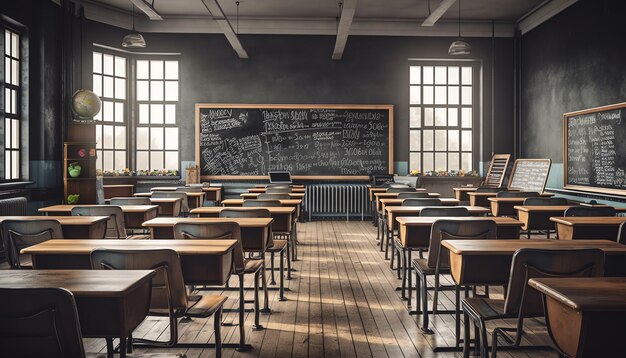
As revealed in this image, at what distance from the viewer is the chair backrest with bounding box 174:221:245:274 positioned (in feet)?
10.1

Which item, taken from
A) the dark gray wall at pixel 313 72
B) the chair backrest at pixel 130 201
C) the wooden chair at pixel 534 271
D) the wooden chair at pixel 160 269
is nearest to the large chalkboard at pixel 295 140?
the dark gray wall at pixel 313 72

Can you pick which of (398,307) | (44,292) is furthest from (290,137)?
(44,292)

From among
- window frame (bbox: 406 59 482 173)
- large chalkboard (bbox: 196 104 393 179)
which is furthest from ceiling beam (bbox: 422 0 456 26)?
large chalkboard (bbox: 196 104 393 179)

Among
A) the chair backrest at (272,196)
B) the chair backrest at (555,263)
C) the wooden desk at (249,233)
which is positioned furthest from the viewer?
the chair backrest at (272,196)

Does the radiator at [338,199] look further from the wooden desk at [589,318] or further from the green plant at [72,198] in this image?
the wooden desk at [589,318]

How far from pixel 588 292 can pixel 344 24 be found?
662cm

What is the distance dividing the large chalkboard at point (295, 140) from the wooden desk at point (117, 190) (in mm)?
1400

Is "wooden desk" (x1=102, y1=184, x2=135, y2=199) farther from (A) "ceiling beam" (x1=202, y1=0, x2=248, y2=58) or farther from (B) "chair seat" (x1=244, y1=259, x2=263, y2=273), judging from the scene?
(B) "chair seat" (x1=244, y1=259, x2=263, y2=273)

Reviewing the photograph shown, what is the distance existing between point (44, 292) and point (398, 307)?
116 inches

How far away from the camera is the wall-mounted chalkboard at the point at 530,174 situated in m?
8.35

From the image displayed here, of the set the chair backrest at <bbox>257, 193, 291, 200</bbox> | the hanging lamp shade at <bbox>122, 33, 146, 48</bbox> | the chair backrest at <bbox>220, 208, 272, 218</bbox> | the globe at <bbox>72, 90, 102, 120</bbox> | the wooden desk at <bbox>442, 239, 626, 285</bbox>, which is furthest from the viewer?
the globe at <bbox>72, 90, 102, 120</bbox>

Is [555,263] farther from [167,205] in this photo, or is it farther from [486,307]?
[167,205]

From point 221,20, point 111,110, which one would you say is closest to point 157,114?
point 111,110

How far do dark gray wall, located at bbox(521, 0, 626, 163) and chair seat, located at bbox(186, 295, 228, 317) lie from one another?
6378 millimetres
